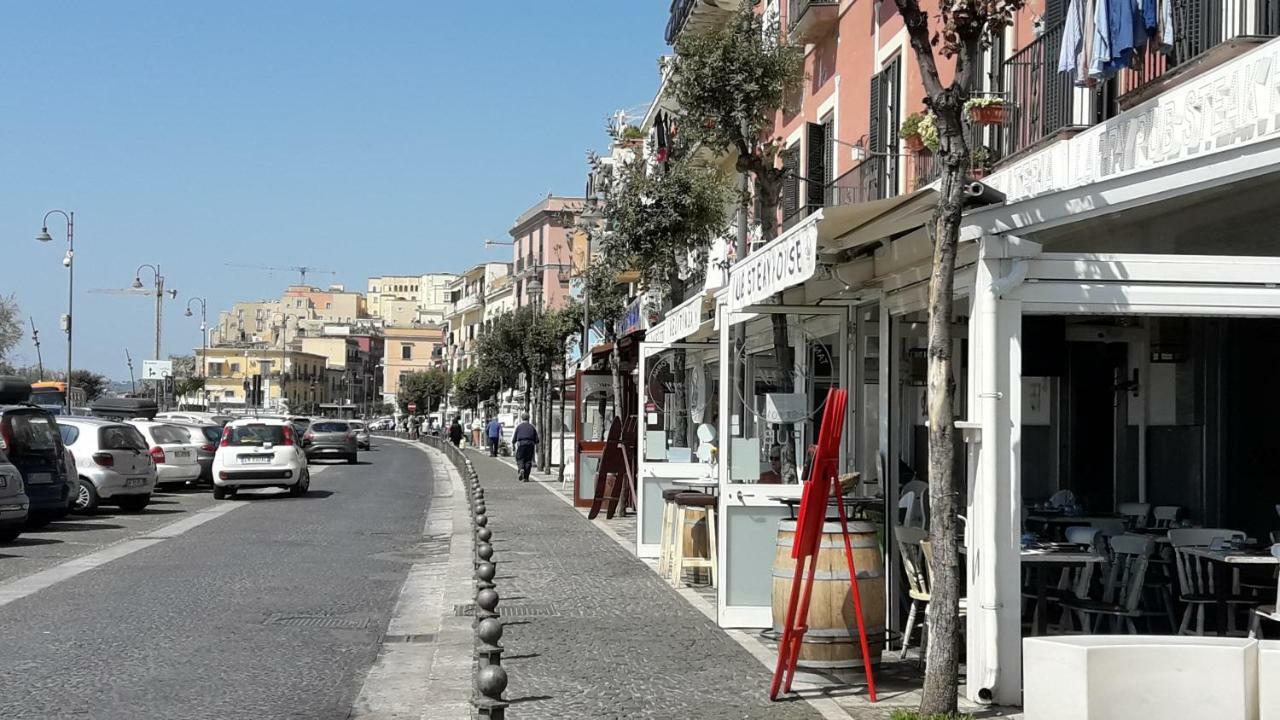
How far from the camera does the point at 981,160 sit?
A: 45.8ft

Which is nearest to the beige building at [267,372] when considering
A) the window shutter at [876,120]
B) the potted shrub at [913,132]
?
the window shutter at [876,120]

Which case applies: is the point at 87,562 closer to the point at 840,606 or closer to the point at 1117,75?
the point at 840,606

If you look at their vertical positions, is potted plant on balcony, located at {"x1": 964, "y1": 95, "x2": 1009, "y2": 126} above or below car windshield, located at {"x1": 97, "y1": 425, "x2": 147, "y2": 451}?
above

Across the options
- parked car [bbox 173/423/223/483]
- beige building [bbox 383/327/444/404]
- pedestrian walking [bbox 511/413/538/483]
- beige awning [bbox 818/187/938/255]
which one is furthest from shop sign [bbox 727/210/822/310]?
beige building [bbox 383/327/444/404]

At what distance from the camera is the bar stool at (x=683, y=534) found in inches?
547

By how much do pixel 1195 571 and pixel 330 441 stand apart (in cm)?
4169

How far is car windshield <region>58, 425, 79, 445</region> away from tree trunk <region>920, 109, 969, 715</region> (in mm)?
19388

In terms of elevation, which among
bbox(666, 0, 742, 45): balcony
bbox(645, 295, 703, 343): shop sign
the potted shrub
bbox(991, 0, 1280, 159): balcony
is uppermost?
bbox(666, 0, 742, 45): balcony

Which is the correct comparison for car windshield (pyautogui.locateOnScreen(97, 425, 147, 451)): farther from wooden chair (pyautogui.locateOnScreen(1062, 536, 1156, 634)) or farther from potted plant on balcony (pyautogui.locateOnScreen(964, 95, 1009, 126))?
wooden chair (pyautogui.locateOnScreen(1062, 536, 1156, 634))

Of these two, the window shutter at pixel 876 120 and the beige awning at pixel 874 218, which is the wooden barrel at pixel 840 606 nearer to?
the beige awning at pixel 874 218

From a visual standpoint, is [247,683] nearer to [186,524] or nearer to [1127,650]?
[1127,650]

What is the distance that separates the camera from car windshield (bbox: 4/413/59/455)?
19.7 metres

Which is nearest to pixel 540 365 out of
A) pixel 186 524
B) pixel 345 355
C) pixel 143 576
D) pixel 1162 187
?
pixel 186 524

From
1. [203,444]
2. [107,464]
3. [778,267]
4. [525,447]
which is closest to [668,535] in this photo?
[778,267]
